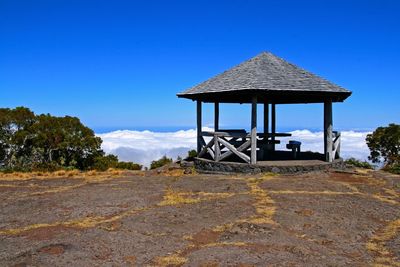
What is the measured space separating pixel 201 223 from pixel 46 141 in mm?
21057

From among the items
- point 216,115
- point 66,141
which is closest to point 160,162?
point 216,115

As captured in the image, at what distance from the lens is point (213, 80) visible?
16.9 m

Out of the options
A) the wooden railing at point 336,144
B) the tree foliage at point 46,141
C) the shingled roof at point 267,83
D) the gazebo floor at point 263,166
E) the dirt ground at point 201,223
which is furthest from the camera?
the tree foliage at point 46,141

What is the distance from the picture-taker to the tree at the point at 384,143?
28359 millimetres

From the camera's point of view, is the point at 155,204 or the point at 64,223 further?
the point at 155,204

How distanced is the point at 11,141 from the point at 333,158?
66.0 feet

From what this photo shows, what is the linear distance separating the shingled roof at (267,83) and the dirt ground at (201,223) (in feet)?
12.7

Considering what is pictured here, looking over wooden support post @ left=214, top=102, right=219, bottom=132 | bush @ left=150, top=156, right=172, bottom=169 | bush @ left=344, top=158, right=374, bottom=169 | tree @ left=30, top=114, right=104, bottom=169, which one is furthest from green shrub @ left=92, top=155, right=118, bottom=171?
bush @ left=344, top=158, right=374, bottom=169

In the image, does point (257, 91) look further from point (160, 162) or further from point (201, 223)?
point (160, 162)

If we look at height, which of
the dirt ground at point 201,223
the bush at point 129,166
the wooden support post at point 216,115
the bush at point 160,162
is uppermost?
the wooden support post at point 216,115

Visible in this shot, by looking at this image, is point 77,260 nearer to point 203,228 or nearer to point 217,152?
point 203,228

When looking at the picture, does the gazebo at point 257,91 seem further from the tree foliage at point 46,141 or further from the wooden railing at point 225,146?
the tree foliage at point 46,141

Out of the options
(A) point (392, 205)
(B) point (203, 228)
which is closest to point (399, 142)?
(A) point (392, 205)

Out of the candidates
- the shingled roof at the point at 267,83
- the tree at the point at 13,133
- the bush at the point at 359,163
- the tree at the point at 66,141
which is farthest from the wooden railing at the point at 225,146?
the tree at the point at 13,133
